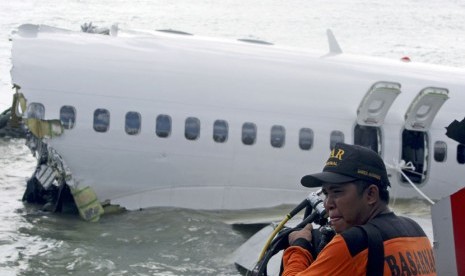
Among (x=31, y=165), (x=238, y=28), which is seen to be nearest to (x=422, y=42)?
(x=238, y=28)

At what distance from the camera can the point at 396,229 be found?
16.2 feet

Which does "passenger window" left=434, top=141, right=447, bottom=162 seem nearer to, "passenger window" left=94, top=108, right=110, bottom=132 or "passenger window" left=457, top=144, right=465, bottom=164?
"passenger window" left=457, top=144, right=465, bottom=164

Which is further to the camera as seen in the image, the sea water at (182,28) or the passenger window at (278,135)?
the passenger window at (278,135)

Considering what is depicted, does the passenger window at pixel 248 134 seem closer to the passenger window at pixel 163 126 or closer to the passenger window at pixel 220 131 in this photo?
the passenger window at pixel 220 131

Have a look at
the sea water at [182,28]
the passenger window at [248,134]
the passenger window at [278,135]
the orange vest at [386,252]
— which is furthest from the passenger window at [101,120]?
the orange vest at [386,252]

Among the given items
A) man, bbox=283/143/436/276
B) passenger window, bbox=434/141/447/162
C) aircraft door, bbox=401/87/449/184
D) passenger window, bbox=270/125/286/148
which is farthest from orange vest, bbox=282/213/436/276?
passenger window, bbox=434/141/447/162

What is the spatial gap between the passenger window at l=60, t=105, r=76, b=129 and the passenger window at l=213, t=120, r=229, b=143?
6.98 feet

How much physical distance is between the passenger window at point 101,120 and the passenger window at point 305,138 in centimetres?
300

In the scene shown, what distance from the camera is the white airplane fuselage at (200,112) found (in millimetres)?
14867

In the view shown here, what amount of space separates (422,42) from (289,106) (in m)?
28.6

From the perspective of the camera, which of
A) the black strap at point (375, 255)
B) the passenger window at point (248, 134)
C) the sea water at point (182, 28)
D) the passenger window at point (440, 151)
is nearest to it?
the black strap at point (375, 255)

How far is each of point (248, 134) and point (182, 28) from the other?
29054 mm

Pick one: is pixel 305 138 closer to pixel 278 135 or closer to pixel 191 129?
pixel 278 135

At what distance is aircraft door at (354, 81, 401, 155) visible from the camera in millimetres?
15273
